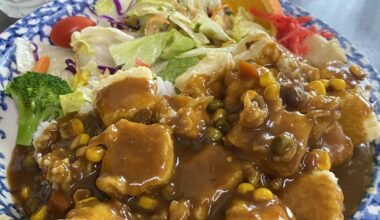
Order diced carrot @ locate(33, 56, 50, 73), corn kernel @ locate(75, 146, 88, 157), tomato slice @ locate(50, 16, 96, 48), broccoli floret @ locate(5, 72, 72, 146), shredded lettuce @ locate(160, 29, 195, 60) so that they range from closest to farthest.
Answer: corn kernel @ locate(75, 146, 88, 157) → broccoli floret @ locate(5, 72, 72, 146) → diced carrot @ locate(33, 56, 50, 73) → tomato slice @ locate(50, 16, 96, 48) → shredded lettuce @ locate(160, 29, 195, 60)

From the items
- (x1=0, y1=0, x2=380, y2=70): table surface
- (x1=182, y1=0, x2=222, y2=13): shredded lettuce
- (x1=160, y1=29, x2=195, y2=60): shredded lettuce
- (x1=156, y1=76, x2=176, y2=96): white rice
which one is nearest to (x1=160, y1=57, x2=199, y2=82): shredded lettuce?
(x1=160, y1=29, x2=195, y2=60): shredded lettuce

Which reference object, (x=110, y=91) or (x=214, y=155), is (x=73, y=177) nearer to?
(x=110, y=91)

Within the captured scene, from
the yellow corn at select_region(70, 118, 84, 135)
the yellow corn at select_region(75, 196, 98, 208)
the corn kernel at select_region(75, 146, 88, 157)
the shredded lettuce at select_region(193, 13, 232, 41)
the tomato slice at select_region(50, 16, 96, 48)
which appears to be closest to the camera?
the yellow corn at select_region(75, 196, 98, 208)

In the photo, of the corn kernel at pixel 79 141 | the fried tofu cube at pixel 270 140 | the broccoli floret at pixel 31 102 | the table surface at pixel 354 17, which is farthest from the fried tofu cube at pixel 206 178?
the table surface at pixel 354 17

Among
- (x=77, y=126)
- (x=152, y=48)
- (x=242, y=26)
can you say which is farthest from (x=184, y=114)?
(x=242, y=26)

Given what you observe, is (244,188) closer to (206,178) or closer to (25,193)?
(206,178)

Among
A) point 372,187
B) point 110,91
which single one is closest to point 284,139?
point 372,187

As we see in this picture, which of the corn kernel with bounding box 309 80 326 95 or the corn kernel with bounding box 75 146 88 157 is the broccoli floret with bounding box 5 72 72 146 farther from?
the corn kernel with bounding box 309 80 326 95
